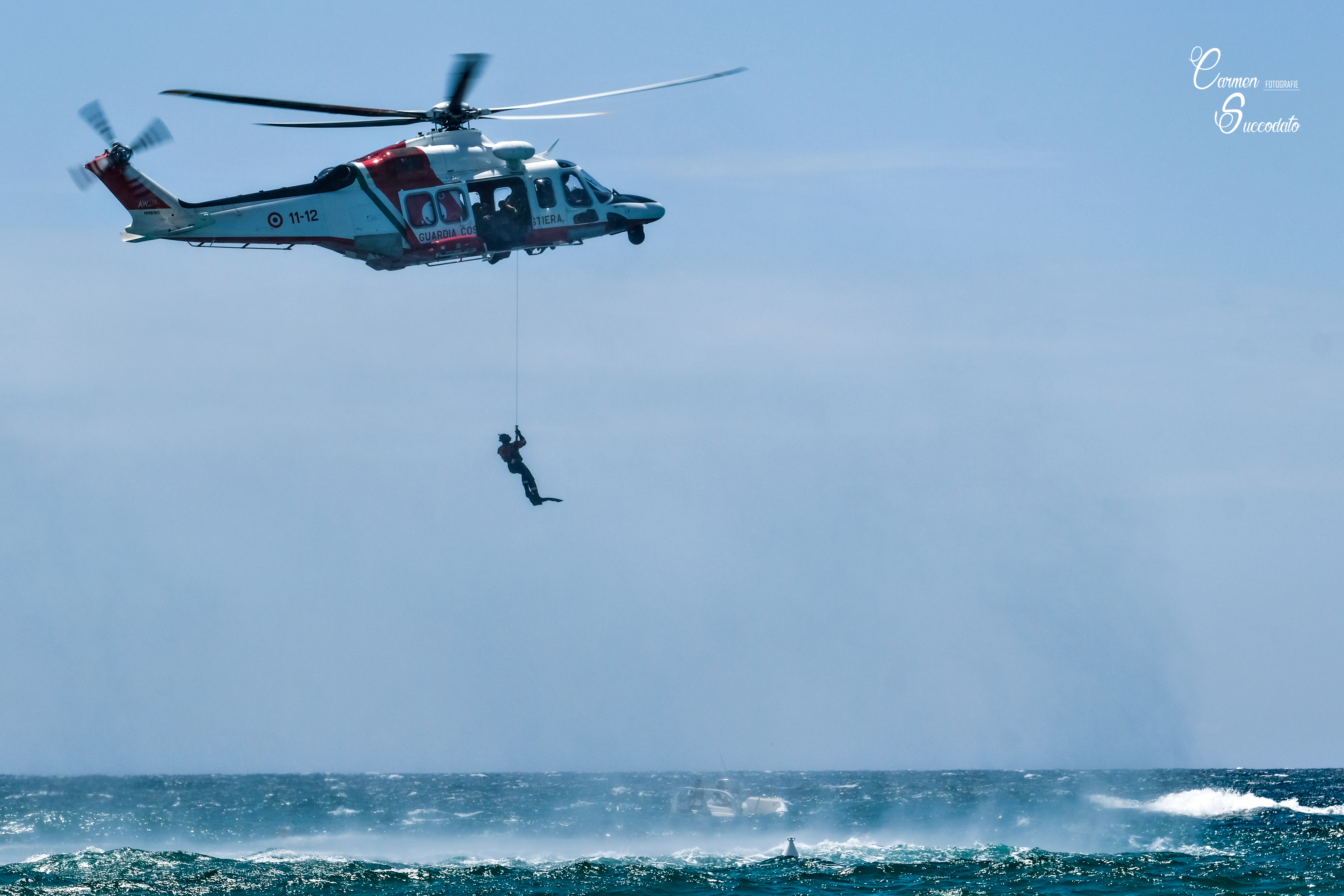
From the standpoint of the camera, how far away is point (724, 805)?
8506cm

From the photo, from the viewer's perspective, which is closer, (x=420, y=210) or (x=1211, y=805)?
(x=420, y=210)

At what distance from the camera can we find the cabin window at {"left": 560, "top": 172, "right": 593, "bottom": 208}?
32.8 metres

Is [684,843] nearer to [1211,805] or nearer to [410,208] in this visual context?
[410,208]

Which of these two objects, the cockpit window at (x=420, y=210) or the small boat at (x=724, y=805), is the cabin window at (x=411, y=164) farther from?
the small boat at (x=724, y=805)

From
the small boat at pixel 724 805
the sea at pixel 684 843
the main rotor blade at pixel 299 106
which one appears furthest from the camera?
the small boat at pixel 724 805

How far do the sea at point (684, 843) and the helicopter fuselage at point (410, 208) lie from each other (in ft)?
72.5

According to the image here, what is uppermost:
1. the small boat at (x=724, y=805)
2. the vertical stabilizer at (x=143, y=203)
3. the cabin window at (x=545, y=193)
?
the cabin window at (x=545, y=193)

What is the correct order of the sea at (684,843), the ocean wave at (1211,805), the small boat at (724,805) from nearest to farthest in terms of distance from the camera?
the sea at (684,843) < the small boat at (724,805) < the ocean wave at (1211,805)

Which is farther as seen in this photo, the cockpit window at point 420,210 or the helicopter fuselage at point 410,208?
the cockpit window at point 420,210

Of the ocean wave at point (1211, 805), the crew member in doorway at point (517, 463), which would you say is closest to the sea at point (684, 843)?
the ocean wave at point (1211, 805)

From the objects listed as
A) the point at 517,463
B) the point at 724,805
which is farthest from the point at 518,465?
the point at 724,805

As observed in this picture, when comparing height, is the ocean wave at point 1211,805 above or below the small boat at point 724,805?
below

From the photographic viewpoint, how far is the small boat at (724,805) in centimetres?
8344

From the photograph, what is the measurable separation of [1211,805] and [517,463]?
83671 mm
